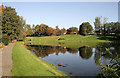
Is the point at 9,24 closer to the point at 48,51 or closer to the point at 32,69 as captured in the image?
the point at 48,51

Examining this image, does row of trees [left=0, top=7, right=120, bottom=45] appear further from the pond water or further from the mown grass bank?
the mown grass bank

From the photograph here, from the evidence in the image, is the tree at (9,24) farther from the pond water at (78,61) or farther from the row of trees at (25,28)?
the pond water at (78,61)

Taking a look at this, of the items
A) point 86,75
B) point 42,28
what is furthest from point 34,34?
point 86,75

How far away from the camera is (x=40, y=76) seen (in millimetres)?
9750

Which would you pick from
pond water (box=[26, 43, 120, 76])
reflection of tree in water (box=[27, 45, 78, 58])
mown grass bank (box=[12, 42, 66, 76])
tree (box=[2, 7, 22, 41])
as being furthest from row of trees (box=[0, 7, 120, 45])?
mown grass bank (box=[12, 42, 66, 76])

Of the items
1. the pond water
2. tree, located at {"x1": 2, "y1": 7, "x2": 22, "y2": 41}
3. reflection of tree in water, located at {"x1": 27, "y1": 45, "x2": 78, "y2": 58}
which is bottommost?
the pond water

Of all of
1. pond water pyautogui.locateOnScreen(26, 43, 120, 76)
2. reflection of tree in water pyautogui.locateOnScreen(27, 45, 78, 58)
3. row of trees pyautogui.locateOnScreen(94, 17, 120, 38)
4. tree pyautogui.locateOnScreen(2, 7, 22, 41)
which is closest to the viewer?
pond water pyautogui.locateOnScreen(26, 43, 120, 76)

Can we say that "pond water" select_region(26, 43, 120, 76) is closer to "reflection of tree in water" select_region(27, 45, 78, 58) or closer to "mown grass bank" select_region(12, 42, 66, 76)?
"reflection of tree in water" select_region(27, 45, 78, 58)

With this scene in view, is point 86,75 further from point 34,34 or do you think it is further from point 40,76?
Result: point 34,34

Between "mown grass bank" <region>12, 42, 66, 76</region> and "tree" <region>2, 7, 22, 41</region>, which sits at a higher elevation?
"tree" <region>2, 7, 22, 41</region>

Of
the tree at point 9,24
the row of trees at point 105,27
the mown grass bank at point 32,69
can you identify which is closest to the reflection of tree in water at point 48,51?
the mown grass bank at point 32,69

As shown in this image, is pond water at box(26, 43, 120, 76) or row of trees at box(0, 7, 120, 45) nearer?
pond water at box(26, 43, 120, 76)

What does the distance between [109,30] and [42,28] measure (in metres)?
62.2

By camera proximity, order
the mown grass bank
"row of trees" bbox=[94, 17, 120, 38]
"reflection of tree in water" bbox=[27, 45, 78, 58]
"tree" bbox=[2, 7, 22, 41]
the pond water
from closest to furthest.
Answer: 1. the mown grass bank
2. the pond water
3. "reflection of tree in water" bbox=[27, 45, 78, 58]
4. "tree" bbox=[2, 7, 22, 41]
5. "row of trees" bbox=[94, 17, 120, 38]
